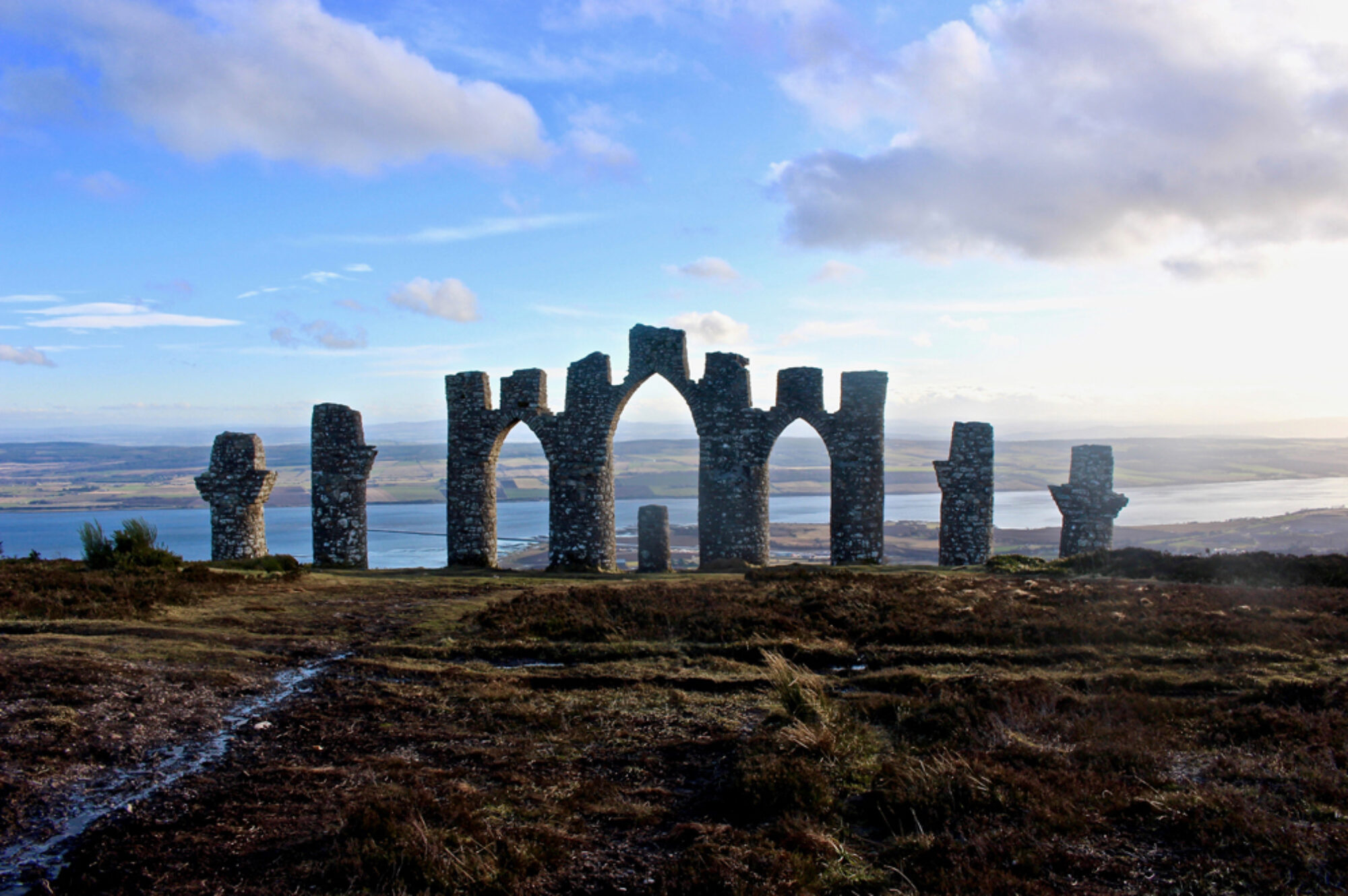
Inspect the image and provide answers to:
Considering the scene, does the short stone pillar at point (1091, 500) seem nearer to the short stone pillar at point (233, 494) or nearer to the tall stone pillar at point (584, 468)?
the tall stone pillar at point (584, 468)

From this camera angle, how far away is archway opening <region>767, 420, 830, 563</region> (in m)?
59.3

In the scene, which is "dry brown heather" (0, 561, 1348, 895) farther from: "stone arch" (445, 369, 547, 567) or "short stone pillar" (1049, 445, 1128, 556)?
"stone arch" (445, 369, 547, 567)

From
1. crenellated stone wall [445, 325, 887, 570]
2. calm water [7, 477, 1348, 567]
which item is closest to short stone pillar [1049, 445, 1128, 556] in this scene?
crenellated stone wall [445, 325, 887, 570]

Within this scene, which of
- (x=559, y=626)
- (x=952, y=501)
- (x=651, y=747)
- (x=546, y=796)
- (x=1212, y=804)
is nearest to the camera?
(x=1212, y=804)

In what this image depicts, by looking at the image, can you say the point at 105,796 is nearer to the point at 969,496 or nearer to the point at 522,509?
the point at 969,496

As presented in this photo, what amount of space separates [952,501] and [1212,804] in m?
19.4

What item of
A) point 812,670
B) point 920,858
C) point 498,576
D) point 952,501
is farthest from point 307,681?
point 952,501

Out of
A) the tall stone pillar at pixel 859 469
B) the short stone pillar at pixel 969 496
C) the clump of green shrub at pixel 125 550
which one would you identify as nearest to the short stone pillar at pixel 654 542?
the tall stone pillar at pixel 859 469

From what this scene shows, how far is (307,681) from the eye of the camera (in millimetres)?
10391

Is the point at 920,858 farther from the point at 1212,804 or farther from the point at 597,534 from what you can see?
the point at 597,534

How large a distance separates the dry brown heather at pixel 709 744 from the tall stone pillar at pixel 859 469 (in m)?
9.86

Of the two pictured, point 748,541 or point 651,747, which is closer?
point 651,747

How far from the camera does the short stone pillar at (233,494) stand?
2486 centimetres

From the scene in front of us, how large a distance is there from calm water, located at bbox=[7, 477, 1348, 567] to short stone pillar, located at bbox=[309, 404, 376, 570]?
29.8 meters
